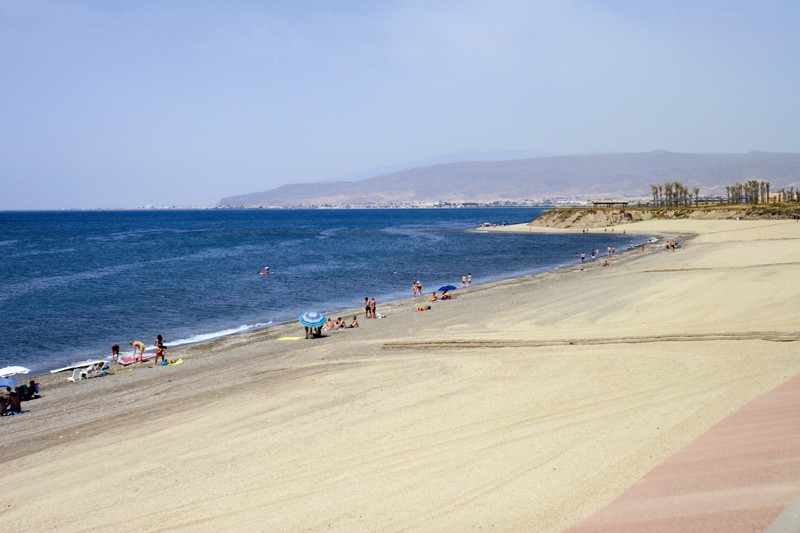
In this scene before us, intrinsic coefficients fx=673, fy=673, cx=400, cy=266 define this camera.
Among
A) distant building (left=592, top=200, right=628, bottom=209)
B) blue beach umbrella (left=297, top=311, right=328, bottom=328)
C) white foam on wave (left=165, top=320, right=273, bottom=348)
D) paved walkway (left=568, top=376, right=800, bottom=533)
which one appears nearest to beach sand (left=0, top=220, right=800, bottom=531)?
paved walkway (left=568, top=376, right=800, bottom=533)

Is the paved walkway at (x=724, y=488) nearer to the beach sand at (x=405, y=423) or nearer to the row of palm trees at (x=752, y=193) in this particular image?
the beach sand at (x=405, y=423)

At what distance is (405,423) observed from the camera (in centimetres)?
1362

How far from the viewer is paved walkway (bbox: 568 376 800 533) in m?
6.83

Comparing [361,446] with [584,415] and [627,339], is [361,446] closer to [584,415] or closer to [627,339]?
[584,415]

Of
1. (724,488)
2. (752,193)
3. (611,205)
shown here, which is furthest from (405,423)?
(611,205)

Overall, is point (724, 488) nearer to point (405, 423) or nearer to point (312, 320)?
point (405, 423)

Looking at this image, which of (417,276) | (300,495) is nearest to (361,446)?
(300,495)

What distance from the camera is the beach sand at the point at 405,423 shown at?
389 inches

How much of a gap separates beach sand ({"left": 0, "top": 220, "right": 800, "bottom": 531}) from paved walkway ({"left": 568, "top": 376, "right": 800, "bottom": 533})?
230 millimetres

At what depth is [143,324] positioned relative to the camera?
36.0 meters

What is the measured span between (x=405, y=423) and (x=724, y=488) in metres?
6.91

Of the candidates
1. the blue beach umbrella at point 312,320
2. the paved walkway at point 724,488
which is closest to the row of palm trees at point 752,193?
the blue beach umbrella at point 312,320

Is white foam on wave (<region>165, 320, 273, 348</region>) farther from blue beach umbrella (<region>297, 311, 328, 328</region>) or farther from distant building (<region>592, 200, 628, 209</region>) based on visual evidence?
distant building (<region>592, 200, 628, 209</region>)

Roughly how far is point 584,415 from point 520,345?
8.33 metres
